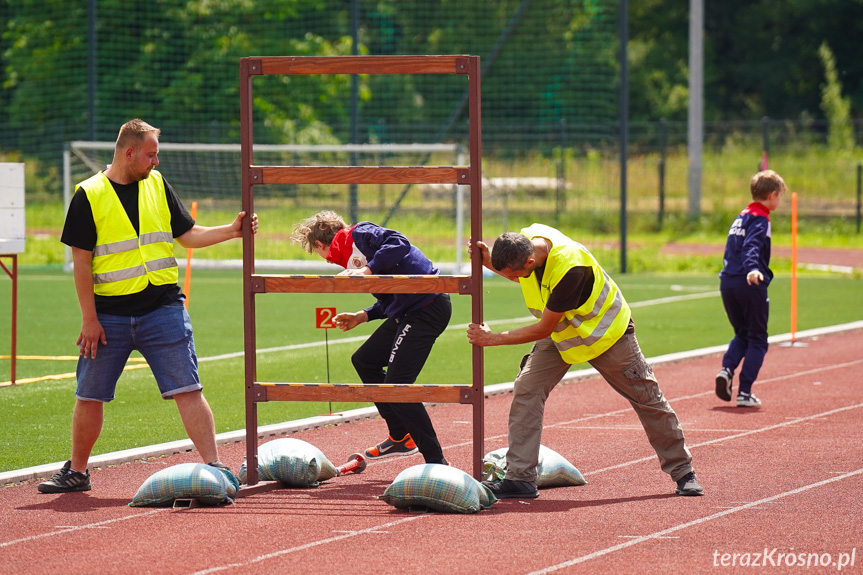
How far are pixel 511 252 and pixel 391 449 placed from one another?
226cm

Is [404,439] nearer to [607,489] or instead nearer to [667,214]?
[607,489]

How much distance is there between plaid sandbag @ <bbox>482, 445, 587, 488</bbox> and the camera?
7551mm

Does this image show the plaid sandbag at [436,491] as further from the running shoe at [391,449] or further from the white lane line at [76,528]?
the running shoe at [391,449]

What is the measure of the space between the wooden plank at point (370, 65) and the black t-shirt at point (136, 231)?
1091 mm

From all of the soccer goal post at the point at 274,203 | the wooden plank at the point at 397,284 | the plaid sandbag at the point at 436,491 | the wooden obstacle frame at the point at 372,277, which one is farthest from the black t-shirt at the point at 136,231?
the soccer goal post at the point at 274,203

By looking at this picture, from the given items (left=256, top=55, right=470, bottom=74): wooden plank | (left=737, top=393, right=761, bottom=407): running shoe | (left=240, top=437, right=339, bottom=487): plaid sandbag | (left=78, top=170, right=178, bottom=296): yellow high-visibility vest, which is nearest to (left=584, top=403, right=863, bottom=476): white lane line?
(left=737, top=393, right=761, bottom=407): running shoe

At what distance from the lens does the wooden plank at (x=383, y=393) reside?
7.42m

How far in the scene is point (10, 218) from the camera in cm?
1130

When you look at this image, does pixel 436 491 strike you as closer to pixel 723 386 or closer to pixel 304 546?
pixel 304 546

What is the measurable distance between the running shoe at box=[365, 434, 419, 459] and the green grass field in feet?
4.78

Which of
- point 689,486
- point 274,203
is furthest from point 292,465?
point 274,203

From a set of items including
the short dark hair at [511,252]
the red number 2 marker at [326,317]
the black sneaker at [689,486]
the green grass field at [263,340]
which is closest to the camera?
the short dark hair at [511,252]

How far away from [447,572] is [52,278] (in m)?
18.6

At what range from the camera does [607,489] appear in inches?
295
